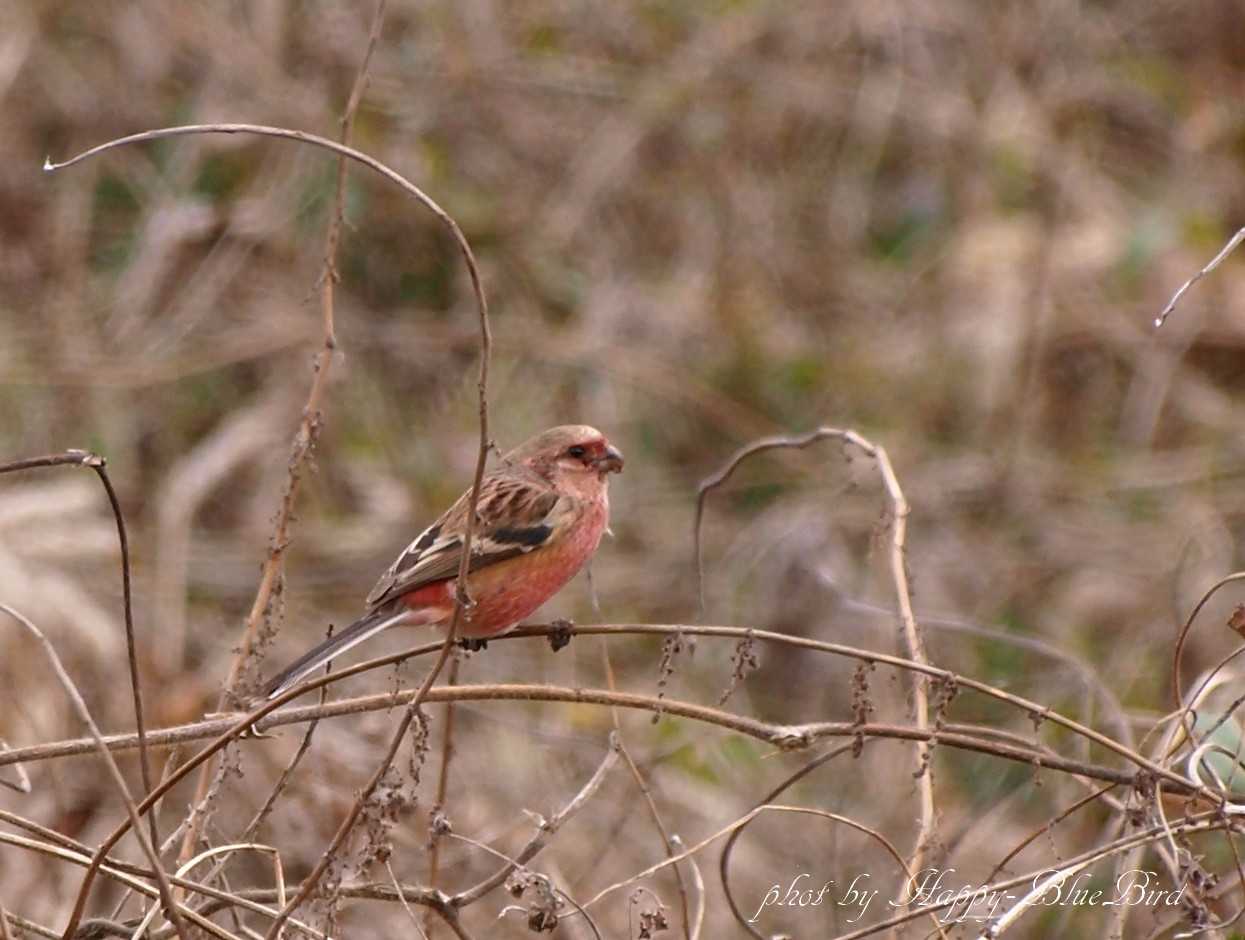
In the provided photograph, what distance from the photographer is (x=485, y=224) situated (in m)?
10.4

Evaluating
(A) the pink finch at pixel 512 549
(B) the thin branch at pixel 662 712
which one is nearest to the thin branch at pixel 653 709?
(B) the thin branch at pixel 662 712

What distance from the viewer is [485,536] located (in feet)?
18.8

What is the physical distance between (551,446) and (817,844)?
2654 mm

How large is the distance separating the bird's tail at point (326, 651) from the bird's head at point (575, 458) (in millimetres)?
770

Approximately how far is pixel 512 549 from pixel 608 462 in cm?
56

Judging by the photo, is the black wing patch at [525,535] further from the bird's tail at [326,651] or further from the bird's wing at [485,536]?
the bird's tail at [326,651]

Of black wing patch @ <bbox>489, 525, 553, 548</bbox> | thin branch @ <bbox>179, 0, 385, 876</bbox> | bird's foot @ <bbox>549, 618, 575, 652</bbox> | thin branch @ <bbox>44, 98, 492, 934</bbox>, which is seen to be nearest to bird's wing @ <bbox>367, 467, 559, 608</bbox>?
black wing patch @ <bbox>489, 525, 553, 548</bbox>

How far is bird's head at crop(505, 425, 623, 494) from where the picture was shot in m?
5.98

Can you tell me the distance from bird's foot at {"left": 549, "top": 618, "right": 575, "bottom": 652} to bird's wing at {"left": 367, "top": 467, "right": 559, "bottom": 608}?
1.13 ft

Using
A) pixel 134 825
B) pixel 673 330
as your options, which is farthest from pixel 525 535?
pixel 673 330

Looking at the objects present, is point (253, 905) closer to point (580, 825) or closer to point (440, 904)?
point (440, 904)

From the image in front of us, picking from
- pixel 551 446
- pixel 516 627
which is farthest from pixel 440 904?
pixel 551 446

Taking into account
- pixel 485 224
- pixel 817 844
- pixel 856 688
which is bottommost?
pixel 817 844

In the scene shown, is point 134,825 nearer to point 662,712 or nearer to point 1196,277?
point 662,712
